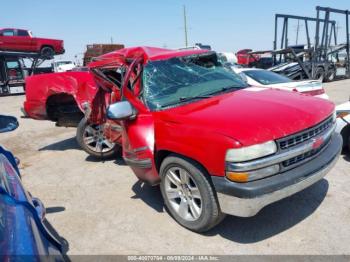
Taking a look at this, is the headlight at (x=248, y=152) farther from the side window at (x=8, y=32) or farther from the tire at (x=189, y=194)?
the side window at (x=8, y=32)

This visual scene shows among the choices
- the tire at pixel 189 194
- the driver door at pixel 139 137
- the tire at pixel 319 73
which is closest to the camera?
the tire at pixel 189 194

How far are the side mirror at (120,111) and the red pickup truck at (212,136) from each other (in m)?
0.01

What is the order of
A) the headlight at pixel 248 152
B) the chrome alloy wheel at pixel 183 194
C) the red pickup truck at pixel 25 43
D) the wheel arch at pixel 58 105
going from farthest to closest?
the red pickup truck at pixel 25 43 → the wheel arch at pixel 58 105 → the chrome alloy wheel at pixel 183 194 → the headlight at pixel 248 152

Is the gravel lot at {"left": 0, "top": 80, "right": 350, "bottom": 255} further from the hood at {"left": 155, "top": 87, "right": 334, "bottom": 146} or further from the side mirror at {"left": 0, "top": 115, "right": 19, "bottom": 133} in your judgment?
the hood at {"left": 155, "top": 87, "right": 334, "bottom": 146}

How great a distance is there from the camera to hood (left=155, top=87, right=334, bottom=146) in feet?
9.24

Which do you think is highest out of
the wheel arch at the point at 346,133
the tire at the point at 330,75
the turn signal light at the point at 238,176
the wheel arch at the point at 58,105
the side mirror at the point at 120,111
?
the side mirror at the point at 120,111

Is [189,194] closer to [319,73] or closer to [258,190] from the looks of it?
[258,190]

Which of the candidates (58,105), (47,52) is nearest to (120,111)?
(58,105)

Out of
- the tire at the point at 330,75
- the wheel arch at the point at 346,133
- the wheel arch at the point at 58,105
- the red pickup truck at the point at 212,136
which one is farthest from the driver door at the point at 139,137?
the tire at the point at 330,75

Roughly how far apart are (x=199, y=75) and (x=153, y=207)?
70.1 inches

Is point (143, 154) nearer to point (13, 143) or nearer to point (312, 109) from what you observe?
point (312, 109)

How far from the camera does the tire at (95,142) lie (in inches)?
235

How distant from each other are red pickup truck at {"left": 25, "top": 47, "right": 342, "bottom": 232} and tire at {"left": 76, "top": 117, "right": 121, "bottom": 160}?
1.82 meters

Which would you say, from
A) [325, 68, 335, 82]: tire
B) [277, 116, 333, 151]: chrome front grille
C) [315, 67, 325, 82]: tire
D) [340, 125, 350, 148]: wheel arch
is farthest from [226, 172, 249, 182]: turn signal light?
[325, 68, 335, 82]: tire
